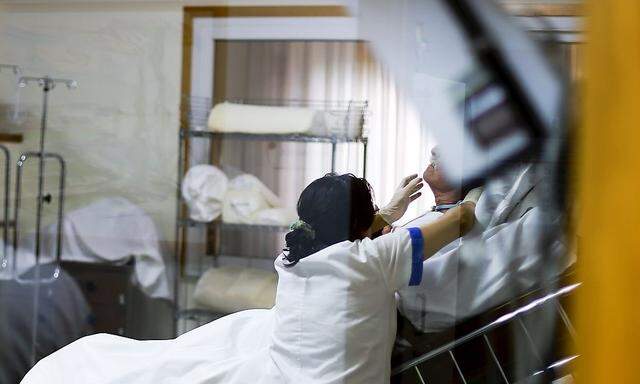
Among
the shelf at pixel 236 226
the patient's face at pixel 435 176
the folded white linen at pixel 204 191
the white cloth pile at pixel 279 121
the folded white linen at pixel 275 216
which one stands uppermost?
the white cloth pile at pixel 279 121

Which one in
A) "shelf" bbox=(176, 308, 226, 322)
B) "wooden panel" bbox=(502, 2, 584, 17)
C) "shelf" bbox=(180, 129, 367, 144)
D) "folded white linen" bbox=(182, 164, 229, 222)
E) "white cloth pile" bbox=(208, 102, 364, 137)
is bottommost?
"shelf" bbox=(176, 308, 226, 322)

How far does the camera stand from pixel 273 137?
1.31m

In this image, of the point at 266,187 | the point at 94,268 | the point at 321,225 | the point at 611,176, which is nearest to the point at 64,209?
the point at 94,268

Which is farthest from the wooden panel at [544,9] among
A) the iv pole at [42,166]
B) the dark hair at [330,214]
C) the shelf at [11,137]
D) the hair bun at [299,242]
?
the shelf at [11,137]

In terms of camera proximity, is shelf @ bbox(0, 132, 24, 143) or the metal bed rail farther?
shelf @ bbox(0, 132, 24, 143)

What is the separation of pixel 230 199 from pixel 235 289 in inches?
6.3

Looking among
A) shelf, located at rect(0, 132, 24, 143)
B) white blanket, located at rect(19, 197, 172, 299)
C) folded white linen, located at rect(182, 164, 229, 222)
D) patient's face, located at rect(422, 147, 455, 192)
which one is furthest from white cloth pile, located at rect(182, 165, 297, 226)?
shelf, located at rect(0, 132, 24, 143)

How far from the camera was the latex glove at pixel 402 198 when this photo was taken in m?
1.16

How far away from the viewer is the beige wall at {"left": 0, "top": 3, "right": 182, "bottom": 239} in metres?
1.40

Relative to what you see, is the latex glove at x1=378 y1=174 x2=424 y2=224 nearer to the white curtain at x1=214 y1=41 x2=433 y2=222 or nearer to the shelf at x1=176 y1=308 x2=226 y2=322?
the white curtain at x1=214 y1=41 x2=433 y2=222

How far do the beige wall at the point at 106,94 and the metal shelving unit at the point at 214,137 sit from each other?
26mm

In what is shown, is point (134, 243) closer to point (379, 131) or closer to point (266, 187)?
point (266, 187)

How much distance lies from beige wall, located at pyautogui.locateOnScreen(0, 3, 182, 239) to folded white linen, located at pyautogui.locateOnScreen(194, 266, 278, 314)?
0.13 meters

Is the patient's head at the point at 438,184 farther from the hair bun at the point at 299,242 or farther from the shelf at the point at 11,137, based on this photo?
the shelf at the point at 11,137
